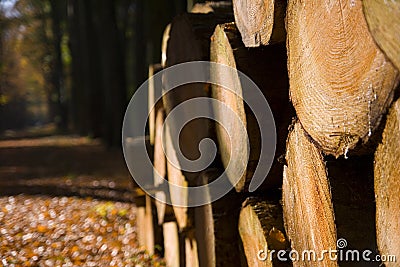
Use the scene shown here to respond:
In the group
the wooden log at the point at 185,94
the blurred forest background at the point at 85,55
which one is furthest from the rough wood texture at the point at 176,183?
the blurred forest background at the point at 85,55

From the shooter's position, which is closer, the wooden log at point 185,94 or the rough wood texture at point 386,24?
the rough wood texture at point 386,24

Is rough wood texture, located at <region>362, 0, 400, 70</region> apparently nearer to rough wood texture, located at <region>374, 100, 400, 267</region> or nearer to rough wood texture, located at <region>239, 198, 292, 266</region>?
rough wood texture, located at <region>374, 100, 400, 267</region>

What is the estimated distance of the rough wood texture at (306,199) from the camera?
7.31ft

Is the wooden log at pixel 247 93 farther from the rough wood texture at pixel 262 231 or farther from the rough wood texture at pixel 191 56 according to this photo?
the rough wood texture at pixel 191 56

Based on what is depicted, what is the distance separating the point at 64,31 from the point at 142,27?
19.2 m

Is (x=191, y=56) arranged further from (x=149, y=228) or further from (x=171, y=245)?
(x=149, y=228)

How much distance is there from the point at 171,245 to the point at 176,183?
2.55 feet

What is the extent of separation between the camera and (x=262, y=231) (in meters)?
2.82

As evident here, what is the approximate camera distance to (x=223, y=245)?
11.2 ft

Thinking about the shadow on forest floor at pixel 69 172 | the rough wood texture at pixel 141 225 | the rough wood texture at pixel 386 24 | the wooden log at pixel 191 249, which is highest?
the rough wood texture at pixel 386 24

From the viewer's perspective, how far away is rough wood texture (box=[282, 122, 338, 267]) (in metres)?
2.23

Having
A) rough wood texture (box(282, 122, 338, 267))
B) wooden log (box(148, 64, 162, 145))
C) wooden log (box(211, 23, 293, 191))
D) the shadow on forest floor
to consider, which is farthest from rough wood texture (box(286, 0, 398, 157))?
the shadow on forest floor

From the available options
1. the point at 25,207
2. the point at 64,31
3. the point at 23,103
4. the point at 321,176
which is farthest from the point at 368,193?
the point at 23,103

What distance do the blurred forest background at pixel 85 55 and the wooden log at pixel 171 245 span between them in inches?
206
